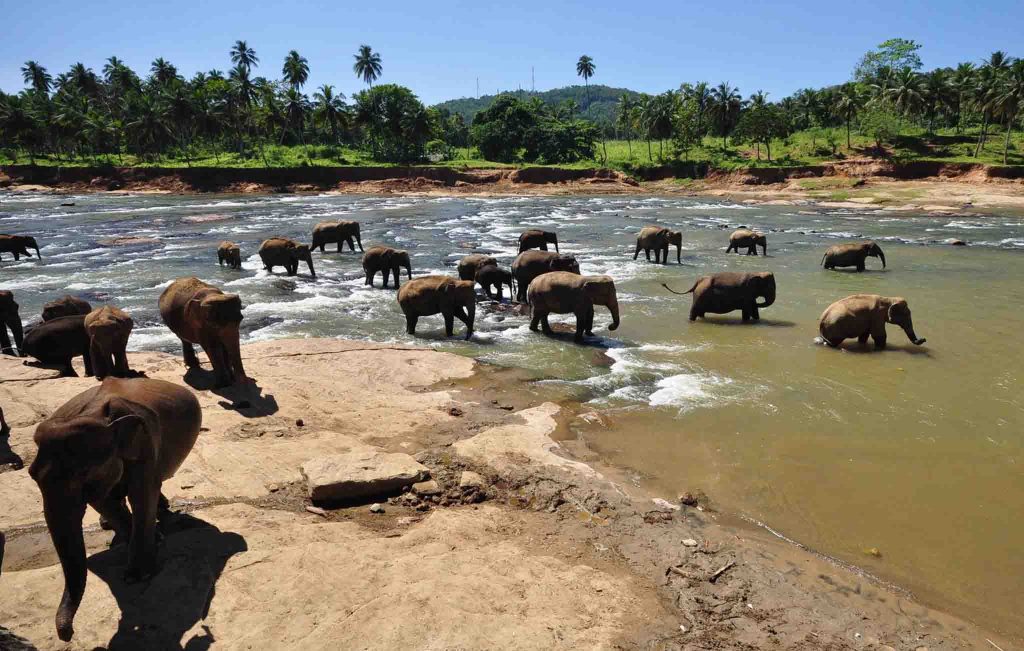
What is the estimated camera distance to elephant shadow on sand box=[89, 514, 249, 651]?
4.13 metres

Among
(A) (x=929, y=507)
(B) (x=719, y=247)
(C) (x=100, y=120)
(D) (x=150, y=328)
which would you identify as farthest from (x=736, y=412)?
(C) (x=100, y=120)

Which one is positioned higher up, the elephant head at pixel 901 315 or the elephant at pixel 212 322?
the elephant at pixel 212 322

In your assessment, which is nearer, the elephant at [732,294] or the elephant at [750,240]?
the elephant at [732,294]

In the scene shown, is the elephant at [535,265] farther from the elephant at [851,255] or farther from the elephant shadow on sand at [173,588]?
the elephant shadow on sand at [173,588]

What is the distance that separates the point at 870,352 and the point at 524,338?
6.86 meters

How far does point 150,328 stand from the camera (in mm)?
15406

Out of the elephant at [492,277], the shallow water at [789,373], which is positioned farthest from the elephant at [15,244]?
the elephant at [492,277]

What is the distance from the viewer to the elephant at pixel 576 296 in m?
13.5

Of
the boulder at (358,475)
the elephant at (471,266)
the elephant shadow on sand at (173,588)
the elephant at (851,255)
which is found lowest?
the elephant at (851,255)

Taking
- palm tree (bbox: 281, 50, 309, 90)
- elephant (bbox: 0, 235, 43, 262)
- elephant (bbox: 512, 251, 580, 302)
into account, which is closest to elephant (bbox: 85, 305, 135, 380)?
elephant (bbox: 512, 251, 580, 302)

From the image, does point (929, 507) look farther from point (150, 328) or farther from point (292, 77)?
point (292, 77)

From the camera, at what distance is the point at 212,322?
8867mm

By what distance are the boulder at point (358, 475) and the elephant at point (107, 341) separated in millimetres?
4242

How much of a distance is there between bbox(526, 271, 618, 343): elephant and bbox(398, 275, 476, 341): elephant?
4.78 feet
